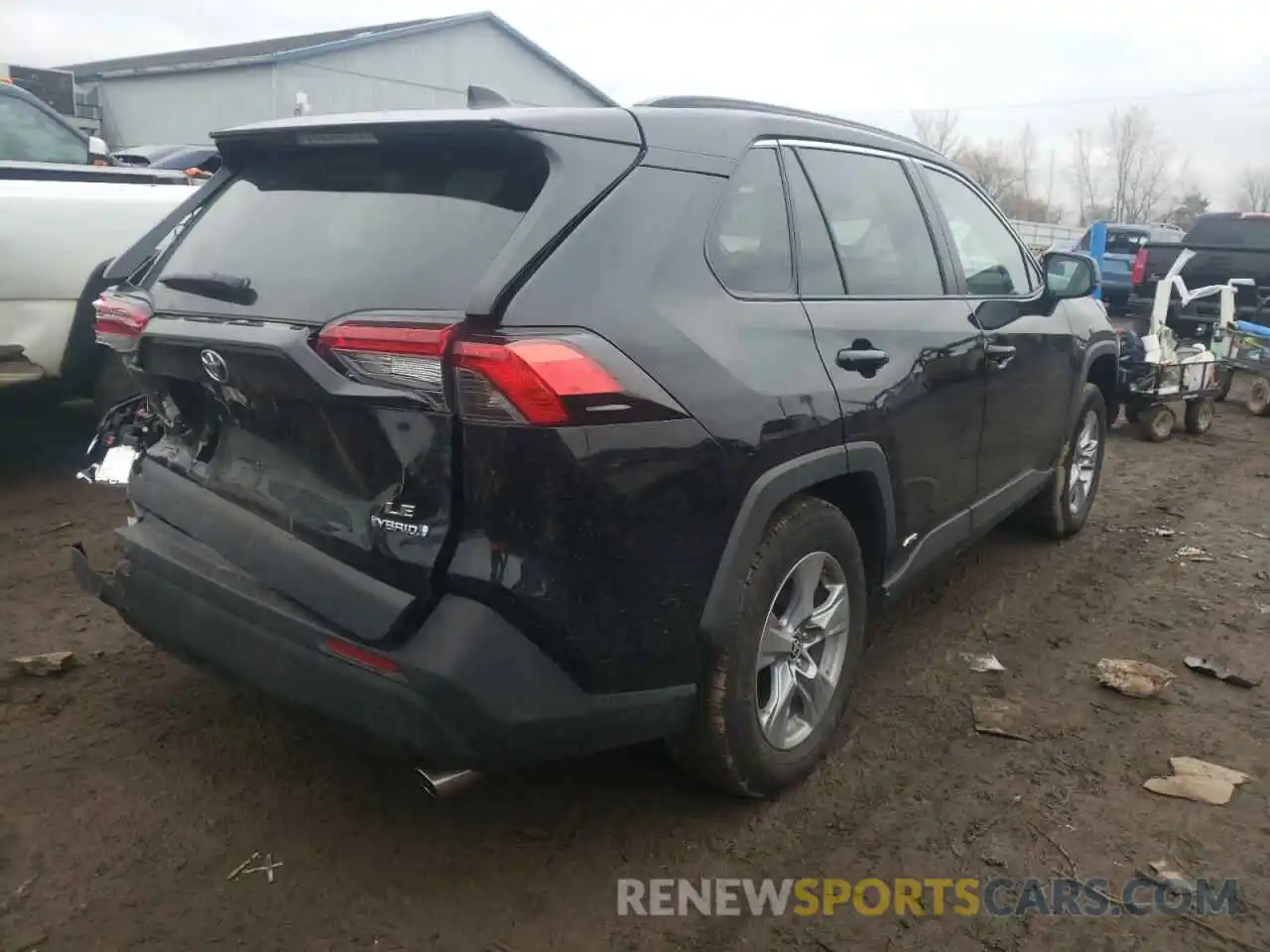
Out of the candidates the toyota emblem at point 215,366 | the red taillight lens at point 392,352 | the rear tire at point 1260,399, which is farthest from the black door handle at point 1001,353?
the rear tire at point 1260,399

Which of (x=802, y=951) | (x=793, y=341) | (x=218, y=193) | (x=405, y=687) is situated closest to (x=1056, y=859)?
(x=802, y=951)

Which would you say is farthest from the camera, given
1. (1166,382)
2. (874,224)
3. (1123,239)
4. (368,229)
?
(1123,239)

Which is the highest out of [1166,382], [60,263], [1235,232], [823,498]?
[60,263]

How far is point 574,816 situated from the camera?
9.43 ft

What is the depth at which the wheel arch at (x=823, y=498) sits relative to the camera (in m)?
2.53

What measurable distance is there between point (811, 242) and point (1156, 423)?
6293mm

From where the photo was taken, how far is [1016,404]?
13.7 ft

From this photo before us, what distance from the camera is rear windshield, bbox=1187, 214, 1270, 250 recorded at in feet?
41.7

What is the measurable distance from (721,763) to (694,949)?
1.60 ft

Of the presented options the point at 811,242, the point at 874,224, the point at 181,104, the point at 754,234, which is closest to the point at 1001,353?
the point at 874,224

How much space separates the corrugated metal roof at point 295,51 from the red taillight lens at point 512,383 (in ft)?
95.1

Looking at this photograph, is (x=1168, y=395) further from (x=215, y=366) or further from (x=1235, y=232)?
(x=215, y=366)

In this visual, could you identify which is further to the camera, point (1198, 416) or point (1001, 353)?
point (1198, 416)

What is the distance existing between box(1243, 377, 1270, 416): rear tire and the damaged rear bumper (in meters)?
9.00
